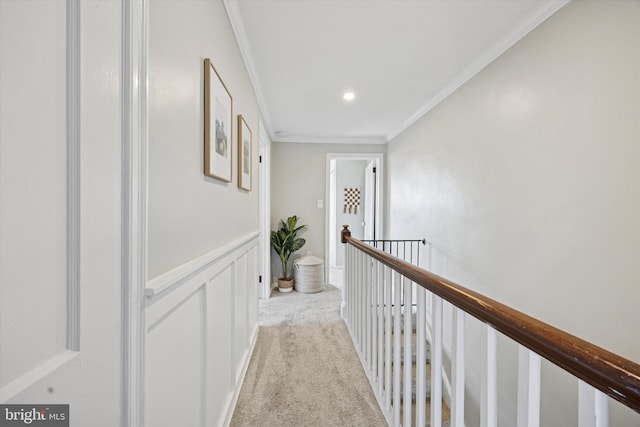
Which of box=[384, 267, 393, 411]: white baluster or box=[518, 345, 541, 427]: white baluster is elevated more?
box=[518, 345, 541, 427]: white baluster

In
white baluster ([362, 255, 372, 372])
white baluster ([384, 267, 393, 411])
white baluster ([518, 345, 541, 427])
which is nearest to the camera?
white baluster ([518, 345, 541, 427])

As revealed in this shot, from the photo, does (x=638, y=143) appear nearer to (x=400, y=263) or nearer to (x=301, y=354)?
(x=400, y=263)

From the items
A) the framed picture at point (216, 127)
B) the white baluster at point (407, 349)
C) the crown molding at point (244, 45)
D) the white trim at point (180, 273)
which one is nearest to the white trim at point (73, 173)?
the white trim at point (180, 273)

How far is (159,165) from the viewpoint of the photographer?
2.53 feet

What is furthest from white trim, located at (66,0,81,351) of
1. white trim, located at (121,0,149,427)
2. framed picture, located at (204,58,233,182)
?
framed picture, located at (204,58,233,182)

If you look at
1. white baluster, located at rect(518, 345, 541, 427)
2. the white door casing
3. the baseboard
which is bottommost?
the baseboard

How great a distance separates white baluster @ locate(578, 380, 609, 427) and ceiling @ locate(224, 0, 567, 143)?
6.00 feet

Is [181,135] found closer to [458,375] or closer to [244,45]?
[458,375]

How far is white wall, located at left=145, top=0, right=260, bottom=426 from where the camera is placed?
2.48 feet

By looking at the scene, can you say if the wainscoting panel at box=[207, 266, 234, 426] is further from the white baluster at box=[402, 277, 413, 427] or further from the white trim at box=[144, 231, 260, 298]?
the white baluster at box=[402, 277, 413, 427]

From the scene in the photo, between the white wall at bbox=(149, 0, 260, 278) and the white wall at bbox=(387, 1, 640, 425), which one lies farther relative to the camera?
the white wall at bbox=(387, 1, 640, 425)

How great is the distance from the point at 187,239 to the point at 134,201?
418 mm

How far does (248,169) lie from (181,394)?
152cm

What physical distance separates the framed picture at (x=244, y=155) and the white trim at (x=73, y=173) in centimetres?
135
